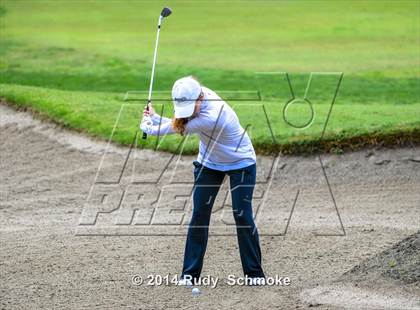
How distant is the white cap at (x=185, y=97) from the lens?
9.77 meters

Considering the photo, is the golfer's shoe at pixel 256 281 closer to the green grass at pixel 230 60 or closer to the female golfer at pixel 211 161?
the female golfer at pixel 211 161

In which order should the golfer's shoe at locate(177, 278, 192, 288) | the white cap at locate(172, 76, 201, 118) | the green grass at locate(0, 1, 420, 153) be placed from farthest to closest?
1. the green grass at locate(0, 1, 420, 153)
2. the golfer's shoe at locate(177, 278, 192, 288)
3. the white cap at locate(172, 76, 201, 118)

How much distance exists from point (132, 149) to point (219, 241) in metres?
4.57

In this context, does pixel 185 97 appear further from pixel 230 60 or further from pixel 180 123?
pixel 230 60

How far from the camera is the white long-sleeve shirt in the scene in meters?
9.89

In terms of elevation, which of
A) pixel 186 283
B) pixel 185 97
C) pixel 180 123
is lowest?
pixel 186 283

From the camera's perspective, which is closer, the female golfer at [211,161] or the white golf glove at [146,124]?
the female golfer at [211,161]

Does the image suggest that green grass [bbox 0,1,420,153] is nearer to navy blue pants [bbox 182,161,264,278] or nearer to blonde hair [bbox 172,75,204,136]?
navy blue pants [bbox 182,161,264,278]

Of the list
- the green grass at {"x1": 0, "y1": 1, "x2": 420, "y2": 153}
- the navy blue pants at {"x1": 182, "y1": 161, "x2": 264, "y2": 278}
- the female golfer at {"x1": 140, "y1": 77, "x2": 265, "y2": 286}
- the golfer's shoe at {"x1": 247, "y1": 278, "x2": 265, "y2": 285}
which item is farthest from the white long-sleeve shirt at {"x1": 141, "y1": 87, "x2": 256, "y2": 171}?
the green grass at {"x1": 0, "y1": 1, "x2": 420, "y2": 153}

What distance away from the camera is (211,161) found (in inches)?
400

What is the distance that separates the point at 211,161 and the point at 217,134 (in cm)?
33

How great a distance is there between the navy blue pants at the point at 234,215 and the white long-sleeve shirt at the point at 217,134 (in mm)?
104

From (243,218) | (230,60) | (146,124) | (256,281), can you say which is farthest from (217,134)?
(230,60)

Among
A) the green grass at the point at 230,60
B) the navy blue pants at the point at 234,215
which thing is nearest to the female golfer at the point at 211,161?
the navy blue pants at the point at 234,215
